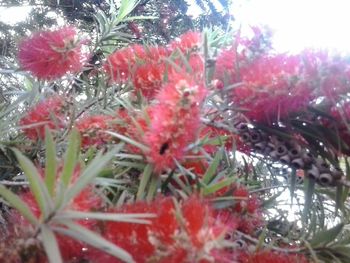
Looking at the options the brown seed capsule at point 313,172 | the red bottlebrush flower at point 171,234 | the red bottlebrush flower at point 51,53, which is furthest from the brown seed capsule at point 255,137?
the red bottlebrush flower at point 51,53

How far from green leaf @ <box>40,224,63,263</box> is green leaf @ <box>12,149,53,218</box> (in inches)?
0.7

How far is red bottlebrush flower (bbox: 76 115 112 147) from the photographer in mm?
904

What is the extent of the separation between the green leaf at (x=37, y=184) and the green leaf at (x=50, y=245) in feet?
0.06

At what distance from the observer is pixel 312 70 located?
2.36ft

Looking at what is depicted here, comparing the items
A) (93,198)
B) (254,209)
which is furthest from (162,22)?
(93,198)

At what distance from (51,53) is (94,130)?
27cm

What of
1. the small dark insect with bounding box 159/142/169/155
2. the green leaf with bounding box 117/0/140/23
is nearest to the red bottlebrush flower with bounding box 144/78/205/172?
the small dark insect with bounding box 159/142/169/155

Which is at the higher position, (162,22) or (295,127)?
(162,22)

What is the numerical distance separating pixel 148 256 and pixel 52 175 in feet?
0.50

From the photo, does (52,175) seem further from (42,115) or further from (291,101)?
(42,115)

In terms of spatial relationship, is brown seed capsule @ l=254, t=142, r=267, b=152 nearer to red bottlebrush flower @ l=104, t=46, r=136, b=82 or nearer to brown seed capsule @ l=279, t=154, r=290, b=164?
brown seed capsule @ l=279, t=154, r=290, b=164

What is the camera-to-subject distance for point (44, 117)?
1.03 metres

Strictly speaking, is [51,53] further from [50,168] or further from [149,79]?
[50,168]

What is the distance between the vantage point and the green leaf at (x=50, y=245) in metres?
0.49
